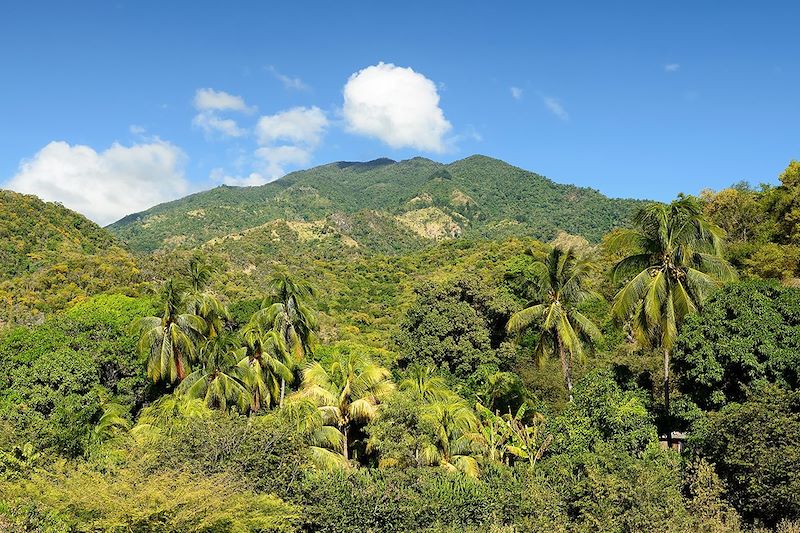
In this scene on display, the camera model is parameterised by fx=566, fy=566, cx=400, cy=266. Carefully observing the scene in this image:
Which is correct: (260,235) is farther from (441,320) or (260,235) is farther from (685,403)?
(685,403)

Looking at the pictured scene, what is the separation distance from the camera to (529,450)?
67.1 ft

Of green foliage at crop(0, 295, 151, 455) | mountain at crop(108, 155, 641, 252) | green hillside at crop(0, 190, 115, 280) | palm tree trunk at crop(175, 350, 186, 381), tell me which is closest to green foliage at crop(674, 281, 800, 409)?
green foliage at crop(0, 295, 151, 455)

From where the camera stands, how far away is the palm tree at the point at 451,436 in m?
16.7

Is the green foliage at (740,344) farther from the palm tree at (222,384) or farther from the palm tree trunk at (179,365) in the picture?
the palm tree trunk at (179,365)

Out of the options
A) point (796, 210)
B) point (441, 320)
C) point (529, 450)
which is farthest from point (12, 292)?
point (796, 210)

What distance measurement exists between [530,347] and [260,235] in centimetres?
9453

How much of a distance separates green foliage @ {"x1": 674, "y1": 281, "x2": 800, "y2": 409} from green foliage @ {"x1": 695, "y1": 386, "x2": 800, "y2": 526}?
45.5 inches

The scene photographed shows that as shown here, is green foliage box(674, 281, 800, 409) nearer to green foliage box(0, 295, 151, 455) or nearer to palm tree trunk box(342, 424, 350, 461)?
palm tree trunk box(342, 424, 350, 461)

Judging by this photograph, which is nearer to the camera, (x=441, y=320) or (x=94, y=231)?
(x=441, y=320)

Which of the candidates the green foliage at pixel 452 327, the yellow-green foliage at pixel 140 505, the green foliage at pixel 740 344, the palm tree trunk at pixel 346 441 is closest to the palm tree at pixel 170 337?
the green foliage at pixel 452 327

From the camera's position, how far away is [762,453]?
44.5ft

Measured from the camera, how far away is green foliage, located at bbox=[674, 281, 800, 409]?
1565 centimetres

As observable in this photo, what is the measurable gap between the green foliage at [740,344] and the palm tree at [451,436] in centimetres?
685

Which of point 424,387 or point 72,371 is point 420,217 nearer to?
point 72,371
